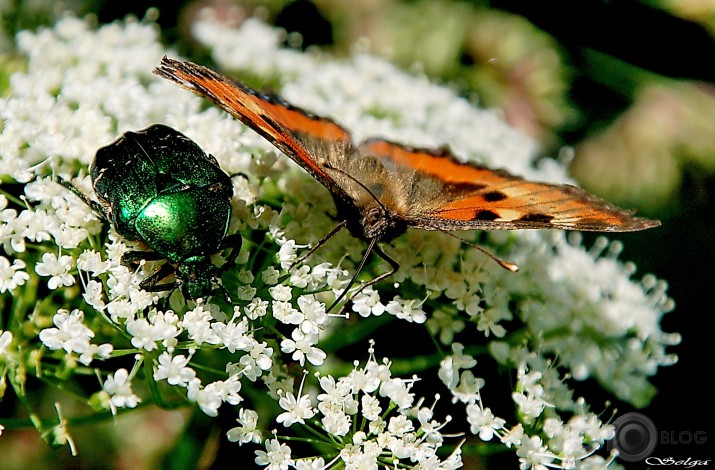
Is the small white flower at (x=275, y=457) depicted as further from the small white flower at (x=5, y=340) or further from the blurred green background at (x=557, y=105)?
the blurred green background at (x=557, y=105)

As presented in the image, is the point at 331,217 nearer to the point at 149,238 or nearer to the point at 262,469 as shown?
the point at 149,238

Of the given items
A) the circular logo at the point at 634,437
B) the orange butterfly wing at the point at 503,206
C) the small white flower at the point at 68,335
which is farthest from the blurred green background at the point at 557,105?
the small white flower at the point at 68,335

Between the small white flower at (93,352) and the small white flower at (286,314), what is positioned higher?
the small white flower at (286,314)

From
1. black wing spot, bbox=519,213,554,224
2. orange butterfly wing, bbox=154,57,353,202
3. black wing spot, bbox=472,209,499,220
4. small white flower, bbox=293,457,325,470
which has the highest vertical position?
orange butterfly wing, bbox=154,57,353,202

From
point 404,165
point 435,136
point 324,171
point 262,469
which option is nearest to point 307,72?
point 435,136

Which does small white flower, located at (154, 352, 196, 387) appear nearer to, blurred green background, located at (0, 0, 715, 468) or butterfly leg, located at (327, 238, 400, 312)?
butterfly leg, located at (327, 238, 400, 312)

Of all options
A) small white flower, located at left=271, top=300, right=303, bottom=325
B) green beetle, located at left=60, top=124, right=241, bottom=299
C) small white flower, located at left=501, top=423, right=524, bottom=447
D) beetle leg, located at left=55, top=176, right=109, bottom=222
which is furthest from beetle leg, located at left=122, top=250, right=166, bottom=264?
small white flower, located at left=501, top=423, right=524, bottom=447
